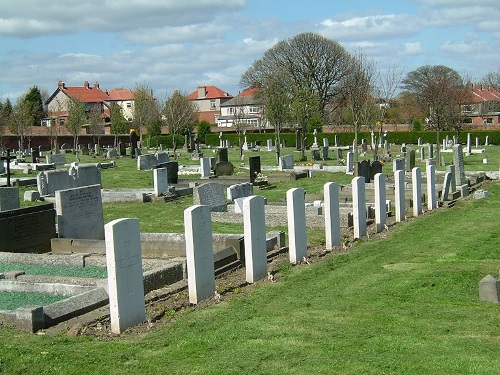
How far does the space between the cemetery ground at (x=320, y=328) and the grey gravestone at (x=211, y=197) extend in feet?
18.9

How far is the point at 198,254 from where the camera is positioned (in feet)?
32.1

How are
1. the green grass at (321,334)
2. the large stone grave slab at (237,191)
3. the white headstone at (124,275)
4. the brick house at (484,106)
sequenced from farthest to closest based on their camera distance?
the brick house at (484,106) → the large stone grave slab at (237,191) → the white headstone at (124,275) → the green grass at (321,334)

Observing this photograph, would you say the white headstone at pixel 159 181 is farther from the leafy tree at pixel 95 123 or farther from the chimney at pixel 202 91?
the chimney at pixel 202 91

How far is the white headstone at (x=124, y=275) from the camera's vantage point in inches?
333

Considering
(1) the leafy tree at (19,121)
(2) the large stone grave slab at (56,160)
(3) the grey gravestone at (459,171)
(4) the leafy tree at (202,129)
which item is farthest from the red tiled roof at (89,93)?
(3) the grey gravestone at (459,171)

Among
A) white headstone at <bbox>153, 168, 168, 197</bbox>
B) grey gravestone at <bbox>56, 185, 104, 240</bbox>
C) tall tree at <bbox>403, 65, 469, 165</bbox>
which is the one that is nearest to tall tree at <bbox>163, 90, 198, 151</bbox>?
tall tree at <bbox>403, 65, 469, 165</bbox>

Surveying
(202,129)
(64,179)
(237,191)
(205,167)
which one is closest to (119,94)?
(202,129)

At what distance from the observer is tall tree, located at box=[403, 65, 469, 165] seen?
5281 cm

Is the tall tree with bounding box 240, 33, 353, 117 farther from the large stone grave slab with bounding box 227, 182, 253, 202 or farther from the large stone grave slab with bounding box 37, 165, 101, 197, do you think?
the large stone grave slab with bounding box 227, 182, 253, 202

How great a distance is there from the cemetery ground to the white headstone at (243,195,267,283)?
0.26 metres

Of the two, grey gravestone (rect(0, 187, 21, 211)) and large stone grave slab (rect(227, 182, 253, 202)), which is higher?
grey gravestone (rect(0, 187, 21, 211))

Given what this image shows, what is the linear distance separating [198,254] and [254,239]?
162 centimetres

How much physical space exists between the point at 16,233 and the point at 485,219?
434 inches

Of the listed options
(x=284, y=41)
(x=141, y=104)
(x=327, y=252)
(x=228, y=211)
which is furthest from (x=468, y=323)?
(x=284, y=41)
